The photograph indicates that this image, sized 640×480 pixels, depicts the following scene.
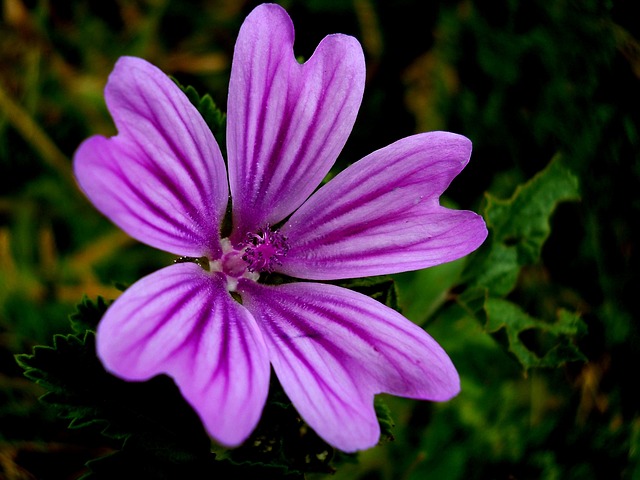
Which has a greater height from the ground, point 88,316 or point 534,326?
point 88,316

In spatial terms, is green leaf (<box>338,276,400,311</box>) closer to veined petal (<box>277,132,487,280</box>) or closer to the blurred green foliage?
veined petal (<box>277,132,487,280</box>)

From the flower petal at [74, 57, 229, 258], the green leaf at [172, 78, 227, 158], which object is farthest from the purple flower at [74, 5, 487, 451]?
the green leaf at [172, 78, 227, 158]

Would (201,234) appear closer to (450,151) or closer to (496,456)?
(450,151)

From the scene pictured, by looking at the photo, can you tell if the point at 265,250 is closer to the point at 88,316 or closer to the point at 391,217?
the point at 391,217

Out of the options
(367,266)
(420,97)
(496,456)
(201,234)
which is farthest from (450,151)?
(420,97)

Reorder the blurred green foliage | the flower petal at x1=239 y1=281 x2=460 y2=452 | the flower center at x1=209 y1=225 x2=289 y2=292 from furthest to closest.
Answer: the blurred green foliage, the flower center at x1=209 y1=225 x2=289 y2=292, the flower petal at x1=239 y1=281 x2=460 y2=452

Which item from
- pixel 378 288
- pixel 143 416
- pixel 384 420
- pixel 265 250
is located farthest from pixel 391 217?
pixel 143 416
